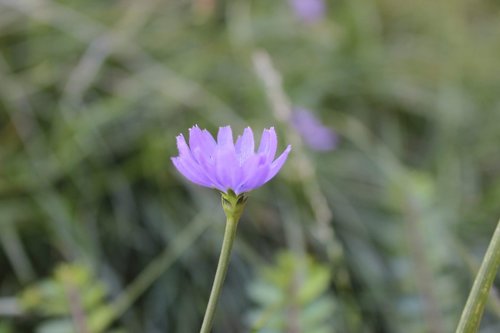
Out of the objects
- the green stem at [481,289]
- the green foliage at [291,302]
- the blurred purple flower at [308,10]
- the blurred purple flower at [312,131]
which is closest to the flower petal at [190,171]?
the green stem at [481,289]

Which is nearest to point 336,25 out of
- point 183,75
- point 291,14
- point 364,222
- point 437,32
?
point 291,14

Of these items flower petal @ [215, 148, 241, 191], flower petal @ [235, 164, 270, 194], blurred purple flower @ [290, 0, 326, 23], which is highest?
blurred purple flower @ [290, 0, 326, 23]

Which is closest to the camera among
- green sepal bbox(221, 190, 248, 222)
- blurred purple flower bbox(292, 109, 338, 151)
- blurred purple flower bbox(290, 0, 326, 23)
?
green sepal bbox(221, 190, 248, 222)

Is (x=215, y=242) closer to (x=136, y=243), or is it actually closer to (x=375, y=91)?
(x=136, y=243)

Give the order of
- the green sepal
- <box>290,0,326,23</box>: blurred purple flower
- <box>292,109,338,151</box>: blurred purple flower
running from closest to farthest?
the green sepal, <box>292,109,338,151</box>: blurred purple flower, <box>290,0,326,23</box>: blurred purple flower

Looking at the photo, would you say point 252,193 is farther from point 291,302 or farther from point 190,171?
point 190,171

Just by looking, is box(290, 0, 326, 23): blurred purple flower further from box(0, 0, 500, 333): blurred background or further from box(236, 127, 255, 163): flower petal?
box(236, 127, 255, 163): flower petal

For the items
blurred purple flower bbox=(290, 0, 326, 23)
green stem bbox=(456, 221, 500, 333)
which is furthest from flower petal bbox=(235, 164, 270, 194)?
blurred purple flower bbox=(290, 0, 326, 23)

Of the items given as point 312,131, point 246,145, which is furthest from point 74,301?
point 312,131
